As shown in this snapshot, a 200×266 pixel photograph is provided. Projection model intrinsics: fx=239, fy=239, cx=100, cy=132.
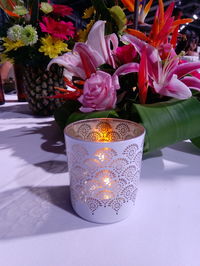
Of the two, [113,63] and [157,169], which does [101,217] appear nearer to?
[157,169]

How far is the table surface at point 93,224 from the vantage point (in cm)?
22

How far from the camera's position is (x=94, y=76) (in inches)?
14.1

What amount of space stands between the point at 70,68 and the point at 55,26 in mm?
192

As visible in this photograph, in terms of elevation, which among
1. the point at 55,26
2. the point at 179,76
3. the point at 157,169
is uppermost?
the point at 55,26

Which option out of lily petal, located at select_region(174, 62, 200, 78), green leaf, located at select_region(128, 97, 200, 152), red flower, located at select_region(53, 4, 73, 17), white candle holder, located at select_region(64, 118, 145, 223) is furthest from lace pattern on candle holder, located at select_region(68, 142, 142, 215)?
red flower, located at select_region(53, 4, 73, 17)

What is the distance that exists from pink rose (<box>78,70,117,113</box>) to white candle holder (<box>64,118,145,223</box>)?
0.38 feet

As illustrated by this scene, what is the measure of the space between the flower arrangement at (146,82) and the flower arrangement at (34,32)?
18cm

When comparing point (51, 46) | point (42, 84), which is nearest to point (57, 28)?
point (51, 46)

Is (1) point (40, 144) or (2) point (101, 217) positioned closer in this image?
(2) point (101, 217)

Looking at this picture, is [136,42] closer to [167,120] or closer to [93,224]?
[167,120]

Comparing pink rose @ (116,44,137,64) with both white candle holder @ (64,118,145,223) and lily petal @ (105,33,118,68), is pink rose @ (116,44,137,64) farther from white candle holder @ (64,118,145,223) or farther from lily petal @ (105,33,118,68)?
white candle holder @ (64,118,145,223)

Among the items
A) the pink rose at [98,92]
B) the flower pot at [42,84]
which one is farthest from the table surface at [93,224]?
the flower pot at [42,84]

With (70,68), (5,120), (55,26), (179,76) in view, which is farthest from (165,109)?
(5,120)

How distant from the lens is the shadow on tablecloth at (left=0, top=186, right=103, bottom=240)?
25 centimetres
